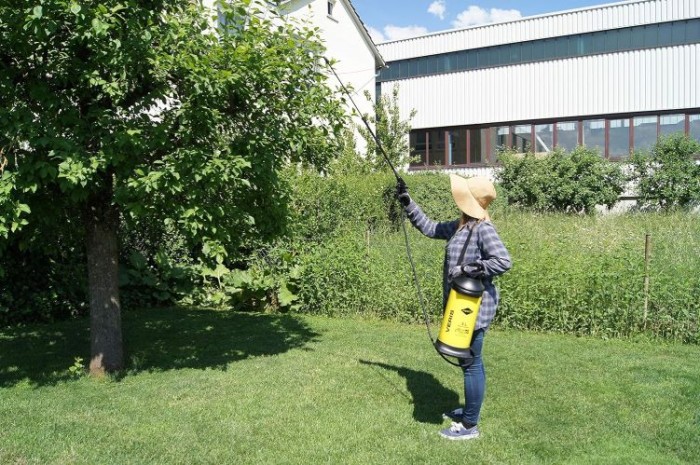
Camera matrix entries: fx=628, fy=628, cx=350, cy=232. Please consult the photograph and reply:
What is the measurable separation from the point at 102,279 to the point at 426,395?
322 centimetres

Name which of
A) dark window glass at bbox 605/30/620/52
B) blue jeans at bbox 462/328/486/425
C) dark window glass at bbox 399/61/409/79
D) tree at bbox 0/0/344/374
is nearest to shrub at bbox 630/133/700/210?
dark window glass at bbox 605/30/620/52

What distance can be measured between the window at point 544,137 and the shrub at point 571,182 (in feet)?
15.1

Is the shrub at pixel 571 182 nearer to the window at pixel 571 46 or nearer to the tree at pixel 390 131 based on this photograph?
the tree at pixel 390 131

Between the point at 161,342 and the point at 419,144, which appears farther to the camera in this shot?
the point at 419,144

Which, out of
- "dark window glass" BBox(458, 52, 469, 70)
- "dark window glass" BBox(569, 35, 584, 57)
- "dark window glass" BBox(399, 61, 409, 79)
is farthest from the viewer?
"dark window glass" BBox(399, 61, 409, 79)

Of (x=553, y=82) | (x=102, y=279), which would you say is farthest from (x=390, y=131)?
(x=102, y=279)

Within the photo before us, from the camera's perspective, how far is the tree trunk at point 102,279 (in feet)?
19.6

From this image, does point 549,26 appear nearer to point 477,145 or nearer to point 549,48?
point 549,48

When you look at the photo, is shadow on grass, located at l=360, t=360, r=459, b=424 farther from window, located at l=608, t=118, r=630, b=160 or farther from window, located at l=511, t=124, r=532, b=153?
window, located at l=511, t=124, r=532, b=153

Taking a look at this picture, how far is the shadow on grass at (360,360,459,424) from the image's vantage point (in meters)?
4.89

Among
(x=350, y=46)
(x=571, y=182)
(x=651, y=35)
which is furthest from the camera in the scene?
(x=350, y=46)

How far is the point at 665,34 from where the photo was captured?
23266 millimetres

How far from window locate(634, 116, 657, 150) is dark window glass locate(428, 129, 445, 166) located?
7.97 metres

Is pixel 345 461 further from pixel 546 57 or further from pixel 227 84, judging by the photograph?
pixel 546 57
